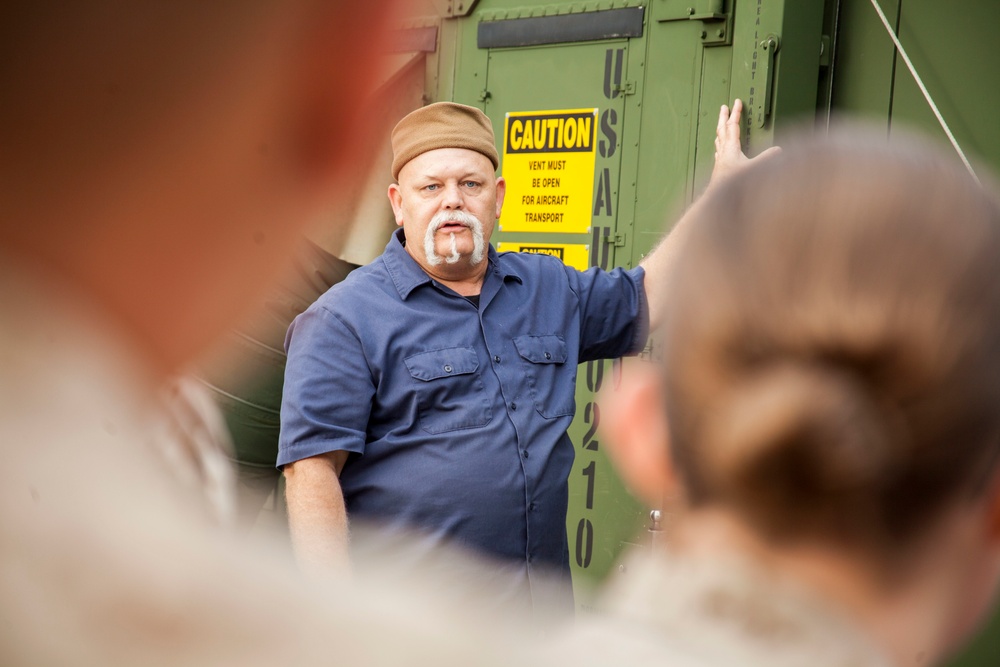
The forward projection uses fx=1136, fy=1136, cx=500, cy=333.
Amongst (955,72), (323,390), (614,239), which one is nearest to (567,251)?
(614,239)

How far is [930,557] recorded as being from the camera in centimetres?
85

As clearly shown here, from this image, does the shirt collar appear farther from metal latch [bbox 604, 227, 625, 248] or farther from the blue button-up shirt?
metal latch [bbox 604, 227, 625, 248]

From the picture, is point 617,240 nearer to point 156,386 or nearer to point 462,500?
point 462,500

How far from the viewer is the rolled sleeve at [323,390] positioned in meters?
2.79

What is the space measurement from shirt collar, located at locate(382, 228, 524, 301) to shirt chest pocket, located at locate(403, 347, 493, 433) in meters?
0.22

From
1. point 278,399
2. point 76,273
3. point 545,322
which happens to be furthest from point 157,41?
point 278,399

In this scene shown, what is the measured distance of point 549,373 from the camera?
3117 millimetres

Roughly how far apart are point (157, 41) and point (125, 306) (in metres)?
0.09

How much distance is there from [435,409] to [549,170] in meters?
2.17

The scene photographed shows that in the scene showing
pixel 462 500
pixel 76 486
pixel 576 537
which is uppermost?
pixel 76 486

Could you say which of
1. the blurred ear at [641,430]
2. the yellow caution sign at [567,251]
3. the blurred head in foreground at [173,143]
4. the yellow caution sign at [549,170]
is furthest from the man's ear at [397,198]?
the blurred head in foreground at [173,143]

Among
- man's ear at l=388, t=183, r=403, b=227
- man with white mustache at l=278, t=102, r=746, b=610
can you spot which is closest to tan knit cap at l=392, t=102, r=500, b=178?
man with white mustache at l=278, t=102, r=746, b=610

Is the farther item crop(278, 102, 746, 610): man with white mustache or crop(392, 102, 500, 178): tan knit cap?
crop(392, 102, 500, 178): tan knit cap

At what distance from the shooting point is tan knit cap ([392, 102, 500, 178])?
328 centimetres
